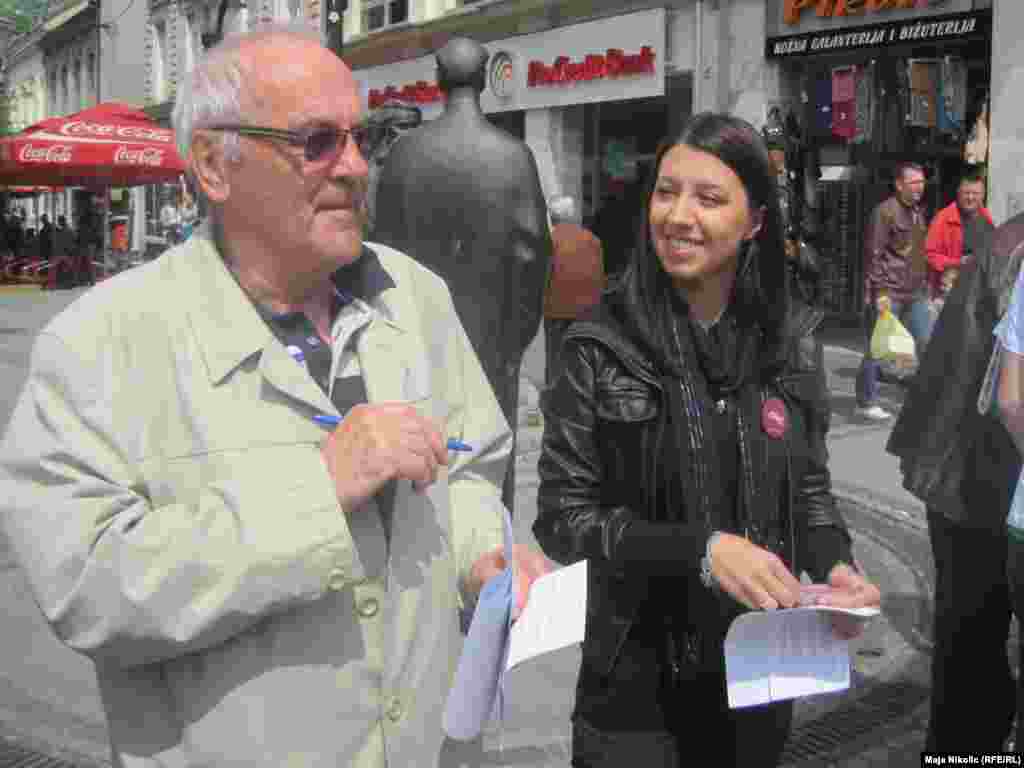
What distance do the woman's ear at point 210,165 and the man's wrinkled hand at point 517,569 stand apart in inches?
25.3

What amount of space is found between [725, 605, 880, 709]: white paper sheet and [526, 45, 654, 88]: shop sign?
13.8m

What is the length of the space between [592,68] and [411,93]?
472cm

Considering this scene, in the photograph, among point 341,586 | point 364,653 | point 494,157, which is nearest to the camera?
point 341,586

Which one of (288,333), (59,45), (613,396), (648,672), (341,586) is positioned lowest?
(648,672)

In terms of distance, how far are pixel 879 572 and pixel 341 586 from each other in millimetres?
4332

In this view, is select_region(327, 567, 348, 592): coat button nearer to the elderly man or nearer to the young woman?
the elderly man

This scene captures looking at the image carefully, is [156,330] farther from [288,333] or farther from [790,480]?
[790,480]

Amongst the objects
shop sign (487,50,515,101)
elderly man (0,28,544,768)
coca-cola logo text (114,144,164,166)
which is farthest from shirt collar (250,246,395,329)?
shop sign (487,50,515,101)

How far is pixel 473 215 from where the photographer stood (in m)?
3.83

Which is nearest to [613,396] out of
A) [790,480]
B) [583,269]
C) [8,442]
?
[790,480]

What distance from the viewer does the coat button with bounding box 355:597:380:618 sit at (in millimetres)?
1587

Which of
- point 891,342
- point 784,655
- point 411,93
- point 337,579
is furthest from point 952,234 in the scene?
point 411,93

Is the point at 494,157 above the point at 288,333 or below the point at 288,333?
above

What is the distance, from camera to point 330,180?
1691 millimetres
